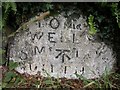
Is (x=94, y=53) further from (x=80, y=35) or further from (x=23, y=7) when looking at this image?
(x=23, y=7)

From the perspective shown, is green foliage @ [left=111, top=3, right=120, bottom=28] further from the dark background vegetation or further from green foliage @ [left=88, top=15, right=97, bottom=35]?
green foliage @ [left=88, top=15, right=97, bottom=35]

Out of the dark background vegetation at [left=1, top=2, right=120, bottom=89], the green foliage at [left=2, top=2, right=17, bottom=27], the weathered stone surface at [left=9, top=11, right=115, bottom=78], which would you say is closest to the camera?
the green foliage at [left=2, top=2, right=17, bottom=27]

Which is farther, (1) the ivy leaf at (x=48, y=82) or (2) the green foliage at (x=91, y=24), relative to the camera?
(1) the ivy leaf at (x=48, y=82)

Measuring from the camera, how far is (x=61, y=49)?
423 cm

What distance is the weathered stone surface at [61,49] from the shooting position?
4.16m

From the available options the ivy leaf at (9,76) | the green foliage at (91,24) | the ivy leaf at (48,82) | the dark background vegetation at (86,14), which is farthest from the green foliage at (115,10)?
the ivy leaf at (9,76)

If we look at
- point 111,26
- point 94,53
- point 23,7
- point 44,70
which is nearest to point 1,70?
point 44,70

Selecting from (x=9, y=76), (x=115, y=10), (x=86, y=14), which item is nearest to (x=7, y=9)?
(x=9, y=76)

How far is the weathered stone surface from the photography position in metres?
4.16

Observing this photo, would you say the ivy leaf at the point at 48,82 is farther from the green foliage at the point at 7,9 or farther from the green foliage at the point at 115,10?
the green foliage at the point at 115,10

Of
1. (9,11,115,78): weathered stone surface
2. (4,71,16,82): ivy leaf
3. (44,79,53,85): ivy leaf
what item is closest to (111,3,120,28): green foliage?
(9,11,115,78): weathered stone surface

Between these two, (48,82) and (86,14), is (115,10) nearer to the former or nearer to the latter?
(86,14)

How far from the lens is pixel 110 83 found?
4.04 metres

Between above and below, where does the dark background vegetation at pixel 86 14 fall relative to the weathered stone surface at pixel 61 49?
above
